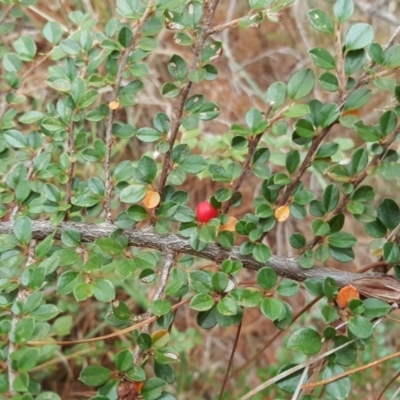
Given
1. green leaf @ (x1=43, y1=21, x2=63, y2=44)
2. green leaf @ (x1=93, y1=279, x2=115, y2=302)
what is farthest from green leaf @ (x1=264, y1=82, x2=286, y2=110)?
green leaf @ (x1=43, y1=21, x2=63, y2=44)

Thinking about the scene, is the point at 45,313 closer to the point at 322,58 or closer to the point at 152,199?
the point at 152,199

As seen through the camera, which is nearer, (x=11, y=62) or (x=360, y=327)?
(x=360, y=327)

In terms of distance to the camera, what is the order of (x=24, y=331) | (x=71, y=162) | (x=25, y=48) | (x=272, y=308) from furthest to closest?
1. (x=25, y=48)
2. (x=71, y=162)
3. (x=272, y=308)
4. (x=24, y=331)

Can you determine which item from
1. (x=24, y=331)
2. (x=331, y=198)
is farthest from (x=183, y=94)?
(x=24, y=331)

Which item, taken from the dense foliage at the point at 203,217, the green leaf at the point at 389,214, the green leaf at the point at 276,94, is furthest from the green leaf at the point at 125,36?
the green leaf at the point at 389,214

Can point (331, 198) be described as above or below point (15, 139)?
below
